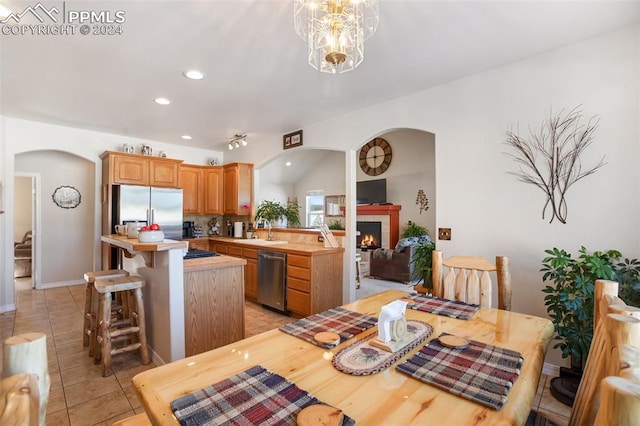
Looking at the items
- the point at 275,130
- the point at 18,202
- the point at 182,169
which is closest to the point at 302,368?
the point at 275,130

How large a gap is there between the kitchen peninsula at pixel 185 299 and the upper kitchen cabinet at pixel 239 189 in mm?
2554

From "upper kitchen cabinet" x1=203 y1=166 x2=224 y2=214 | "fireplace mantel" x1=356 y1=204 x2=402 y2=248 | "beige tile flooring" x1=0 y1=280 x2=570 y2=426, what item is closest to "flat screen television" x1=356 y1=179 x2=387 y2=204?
"fireplace mantel" x1=356 y1=204 x2=402 y2=248

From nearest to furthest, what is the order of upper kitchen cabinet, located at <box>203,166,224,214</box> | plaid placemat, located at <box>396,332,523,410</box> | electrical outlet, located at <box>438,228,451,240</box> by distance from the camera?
plaid placemat, located at <box>396,332,523,410</box> → electrical outlet, located at <box>438,228,451,240</box> → upper kitchen cabinet, located at <box>203,166,224,214</box>

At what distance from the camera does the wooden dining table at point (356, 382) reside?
0.82 m

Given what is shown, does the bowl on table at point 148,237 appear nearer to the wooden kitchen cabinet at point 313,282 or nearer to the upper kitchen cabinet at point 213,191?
the wooden kitchen cabinet at point 313,282

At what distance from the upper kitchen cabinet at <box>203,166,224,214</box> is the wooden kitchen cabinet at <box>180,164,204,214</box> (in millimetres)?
91

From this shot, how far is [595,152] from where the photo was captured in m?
2.22

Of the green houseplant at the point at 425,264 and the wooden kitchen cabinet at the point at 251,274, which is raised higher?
the green houseplant at the point at 425,264

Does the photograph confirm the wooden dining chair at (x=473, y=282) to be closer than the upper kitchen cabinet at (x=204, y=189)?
Yes

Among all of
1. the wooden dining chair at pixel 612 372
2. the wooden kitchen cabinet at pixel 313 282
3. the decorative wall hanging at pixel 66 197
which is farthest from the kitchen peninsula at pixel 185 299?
the decorative wall hanging at pixel 66 197

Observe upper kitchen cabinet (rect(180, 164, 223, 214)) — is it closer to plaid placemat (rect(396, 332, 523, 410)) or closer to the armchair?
the armchair

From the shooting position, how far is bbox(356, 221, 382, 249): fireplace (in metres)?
7.90

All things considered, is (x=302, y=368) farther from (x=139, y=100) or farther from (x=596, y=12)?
(x=139, y=100)

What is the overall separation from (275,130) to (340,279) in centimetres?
245
